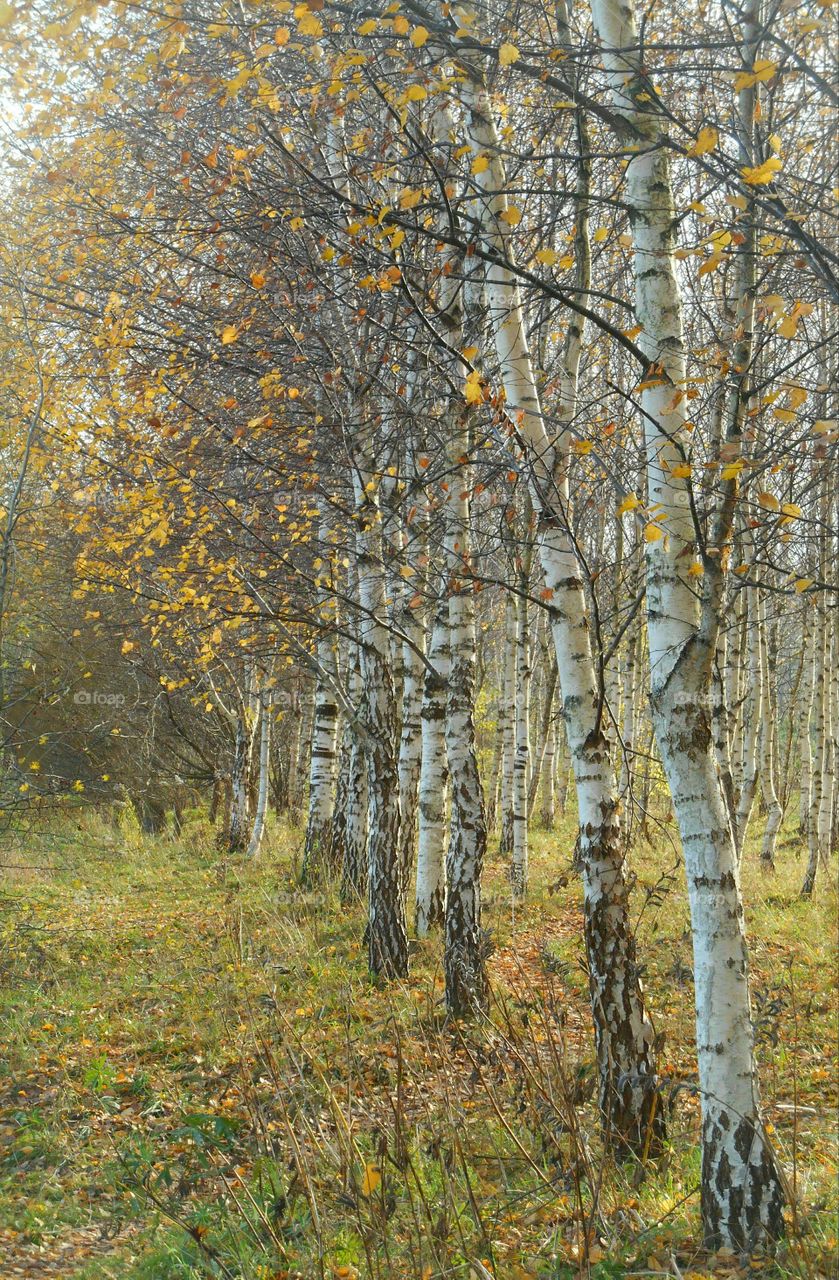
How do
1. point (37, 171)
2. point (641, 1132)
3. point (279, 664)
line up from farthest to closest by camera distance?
point (279, 664)
point (37, 171)
point (641, 1132)

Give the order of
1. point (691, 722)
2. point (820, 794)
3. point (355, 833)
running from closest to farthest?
point (691, 722)
point (355, 833)
point (820, 794)

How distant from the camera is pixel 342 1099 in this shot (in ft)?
17.1

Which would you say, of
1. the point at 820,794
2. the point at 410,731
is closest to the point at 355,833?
the point at 410,731

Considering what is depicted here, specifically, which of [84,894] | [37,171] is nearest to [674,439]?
[37,171]

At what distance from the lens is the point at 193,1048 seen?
6.43 m

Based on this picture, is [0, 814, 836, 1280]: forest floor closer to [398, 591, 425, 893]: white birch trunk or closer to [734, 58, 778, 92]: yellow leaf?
[398, 591, 425, 893]: white birch trunk

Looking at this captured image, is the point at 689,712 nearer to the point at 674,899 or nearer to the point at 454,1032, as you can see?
the point at 454,1032

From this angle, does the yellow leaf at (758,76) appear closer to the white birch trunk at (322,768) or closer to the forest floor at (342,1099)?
the forest floor at (342,1099)

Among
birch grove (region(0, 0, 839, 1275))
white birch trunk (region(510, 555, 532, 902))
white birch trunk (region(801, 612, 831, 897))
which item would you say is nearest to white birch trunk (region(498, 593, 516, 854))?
birch grove (region(0, 0, 839, 1275))

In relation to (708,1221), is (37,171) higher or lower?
higher

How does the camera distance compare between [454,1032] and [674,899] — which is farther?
[674,899]

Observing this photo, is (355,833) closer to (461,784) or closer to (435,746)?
(435,746)

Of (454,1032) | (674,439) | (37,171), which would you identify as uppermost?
(37,171)

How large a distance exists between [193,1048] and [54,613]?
458 inches
